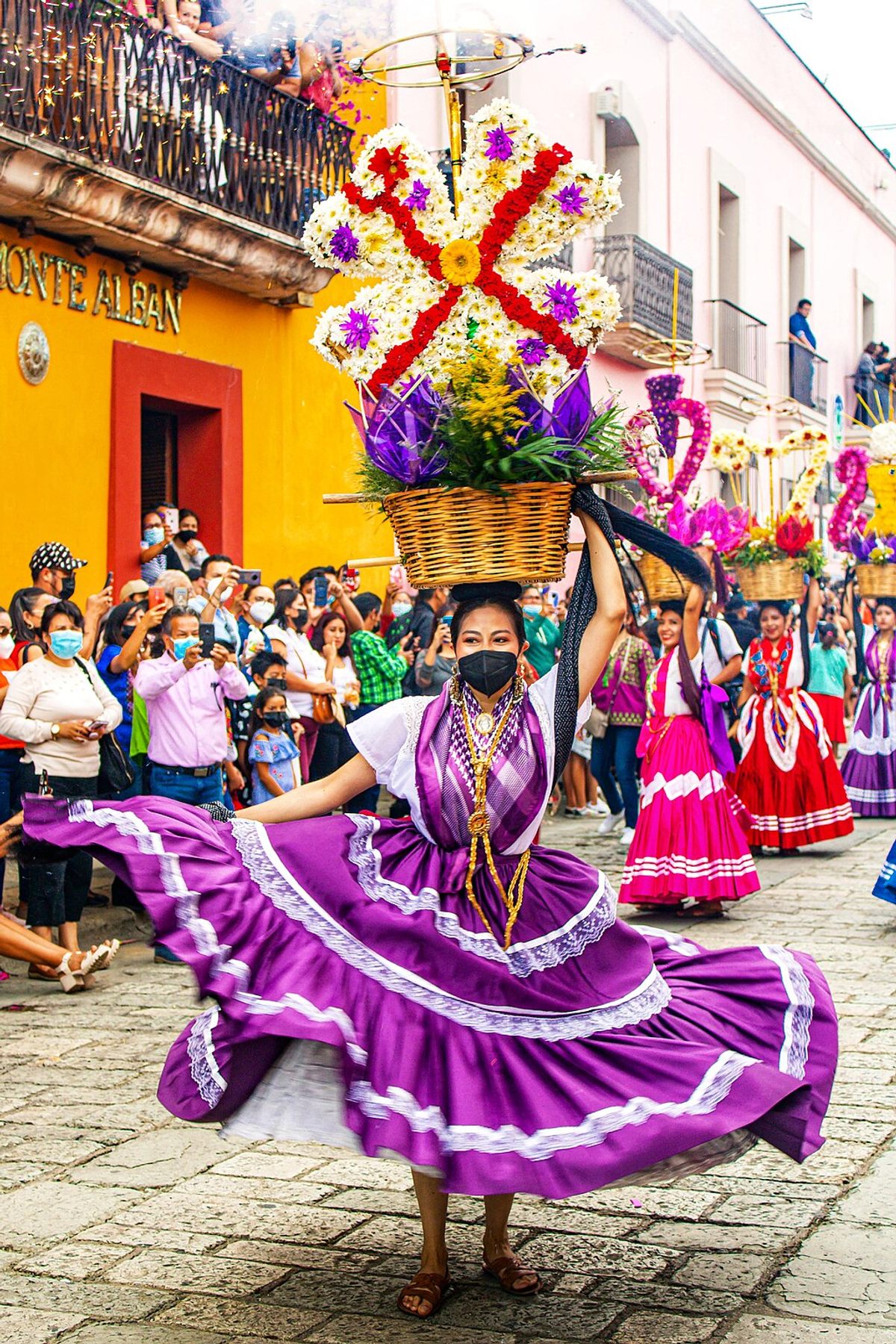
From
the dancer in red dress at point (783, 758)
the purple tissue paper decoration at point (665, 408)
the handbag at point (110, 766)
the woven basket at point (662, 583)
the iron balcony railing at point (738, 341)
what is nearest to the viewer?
the handbag at point (110, 766)

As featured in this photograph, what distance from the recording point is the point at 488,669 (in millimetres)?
4098

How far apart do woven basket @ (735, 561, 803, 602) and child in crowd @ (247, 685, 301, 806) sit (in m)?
4.31

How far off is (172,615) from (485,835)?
16.3ft

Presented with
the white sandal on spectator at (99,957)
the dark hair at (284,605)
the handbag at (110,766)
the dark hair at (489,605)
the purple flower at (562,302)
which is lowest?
the white sandal on spectator at (99,957)

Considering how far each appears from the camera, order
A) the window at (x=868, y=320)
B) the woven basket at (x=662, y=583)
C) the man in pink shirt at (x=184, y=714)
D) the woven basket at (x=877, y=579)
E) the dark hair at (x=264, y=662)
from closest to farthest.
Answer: the man in pink shirt at (x=184, y=714) < the woven basket at (x=662, y=583) < the dark hair at (x=264, y=662) < the woven basket at (x=877, y=579) < the window at (x=868, y=320)

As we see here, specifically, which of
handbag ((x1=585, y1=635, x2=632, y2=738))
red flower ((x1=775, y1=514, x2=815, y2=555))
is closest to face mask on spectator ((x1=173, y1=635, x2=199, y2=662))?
handbag ((x1=585, y1=635, x2=632, y2=738))

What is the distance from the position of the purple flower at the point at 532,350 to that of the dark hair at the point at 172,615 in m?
4.63

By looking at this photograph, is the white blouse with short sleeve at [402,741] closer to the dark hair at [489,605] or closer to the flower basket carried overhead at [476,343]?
the dark hair at [489,605]

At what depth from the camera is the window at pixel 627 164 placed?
21.5 meters

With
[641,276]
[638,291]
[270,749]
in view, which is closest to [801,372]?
[641,276]

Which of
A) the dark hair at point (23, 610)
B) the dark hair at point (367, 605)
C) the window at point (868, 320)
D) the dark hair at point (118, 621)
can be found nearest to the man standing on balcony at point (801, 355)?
the window at point (868, 320)

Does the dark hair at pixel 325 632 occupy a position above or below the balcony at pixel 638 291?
below

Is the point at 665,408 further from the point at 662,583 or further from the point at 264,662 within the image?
the point at 264,662

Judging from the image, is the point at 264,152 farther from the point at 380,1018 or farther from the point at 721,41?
the point at 721,41
